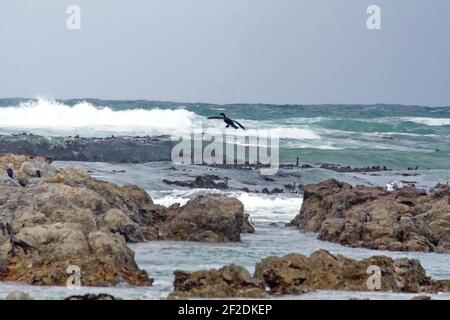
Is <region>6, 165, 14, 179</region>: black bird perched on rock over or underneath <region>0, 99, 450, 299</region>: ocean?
over

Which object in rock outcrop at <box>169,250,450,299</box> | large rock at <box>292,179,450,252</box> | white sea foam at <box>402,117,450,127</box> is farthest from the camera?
white sea foam at <box>402,117,450,127</box>

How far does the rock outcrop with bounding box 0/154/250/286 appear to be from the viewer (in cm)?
1277

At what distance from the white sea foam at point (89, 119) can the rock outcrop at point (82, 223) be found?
3754 cm

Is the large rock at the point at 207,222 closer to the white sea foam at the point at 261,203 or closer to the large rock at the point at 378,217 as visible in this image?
the large rock at the point at 378,217

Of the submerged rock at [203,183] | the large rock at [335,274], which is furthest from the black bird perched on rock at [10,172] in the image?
the submerged rock at [203,183]

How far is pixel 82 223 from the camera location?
15.2 meters

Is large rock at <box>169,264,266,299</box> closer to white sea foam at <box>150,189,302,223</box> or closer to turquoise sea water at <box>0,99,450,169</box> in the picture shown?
white sea foam at <box>150,189,302,223</box>

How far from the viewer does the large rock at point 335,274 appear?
12.3m

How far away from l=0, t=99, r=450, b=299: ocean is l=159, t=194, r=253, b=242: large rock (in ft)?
1.20

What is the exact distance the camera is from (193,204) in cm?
1841

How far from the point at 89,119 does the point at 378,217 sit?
157ft

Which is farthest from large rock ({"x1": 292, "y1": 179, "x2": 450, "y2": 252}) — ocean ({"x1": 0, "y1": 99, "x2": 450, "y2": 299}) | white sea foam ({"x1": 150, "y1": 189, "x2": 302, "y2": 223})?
white sea foam ({"x1": 150, "y1": 189, "x2": 302, "y2": 223})

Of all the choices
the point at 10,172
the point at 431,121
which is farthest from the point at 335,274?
the point at 431,121
